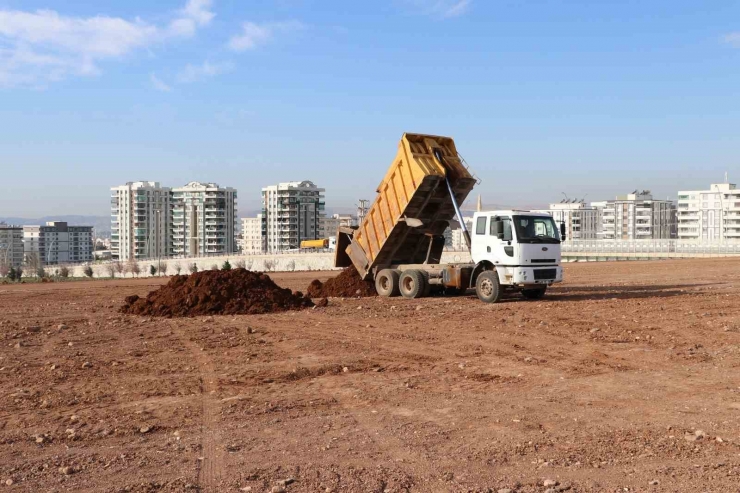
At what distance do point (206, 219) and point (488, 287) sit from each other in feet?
536

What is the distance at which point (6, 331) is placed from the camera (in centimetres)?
1514

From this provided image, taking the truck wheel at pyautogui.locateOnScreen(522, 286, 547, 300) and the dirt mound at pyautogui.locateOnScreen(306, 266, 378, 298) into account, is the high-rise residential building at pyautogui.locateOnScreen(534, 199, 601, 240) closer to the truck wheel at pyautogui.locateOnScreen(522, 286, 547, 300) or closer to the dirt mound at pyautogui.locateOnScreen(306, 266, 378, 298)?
the dirt mound at pyautogui.locateOnScreen(306, 266, 378, 298)

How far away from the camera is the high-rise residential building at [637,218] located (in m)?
176

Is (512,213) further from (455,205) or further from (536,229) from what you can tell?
(455,205)

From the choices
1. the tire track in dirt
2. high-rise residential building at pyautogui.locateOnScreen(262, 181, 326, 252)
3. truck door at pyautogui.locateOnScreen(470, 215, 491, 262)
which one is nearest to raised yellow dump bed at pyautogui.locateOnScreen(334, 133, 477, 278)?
truck door at pyautogui.locateOnScreen(470, 215, 491, 262)

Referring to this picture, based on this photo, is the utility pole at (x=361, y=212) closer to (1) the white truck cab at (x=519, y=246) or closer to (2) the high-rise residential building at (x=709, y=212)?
(1) the white truck cab at (x=519, y=246)

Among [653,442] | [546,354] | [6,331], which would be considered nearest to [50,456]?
[653,442]

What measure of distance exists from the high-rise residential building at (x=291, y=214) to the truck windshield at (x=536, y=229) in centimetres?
15256

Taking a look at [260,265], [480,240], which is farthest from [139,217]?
[480,240]

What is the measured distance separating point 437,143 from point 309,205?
509 ft

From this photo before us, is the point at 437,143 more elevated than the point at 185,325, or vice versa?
the point at 437,143

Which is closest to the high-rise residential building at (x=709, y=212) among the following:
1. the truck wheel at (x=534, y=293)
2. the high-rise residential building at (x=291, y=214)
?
the high-rise residential building at (x=291, y=214)

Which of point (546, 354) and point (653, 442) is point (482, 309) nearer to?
point (546, 354)

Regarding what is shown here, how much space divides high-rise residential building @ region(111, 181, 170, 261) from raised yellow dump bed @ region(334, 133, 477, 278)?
16103 centimetres
